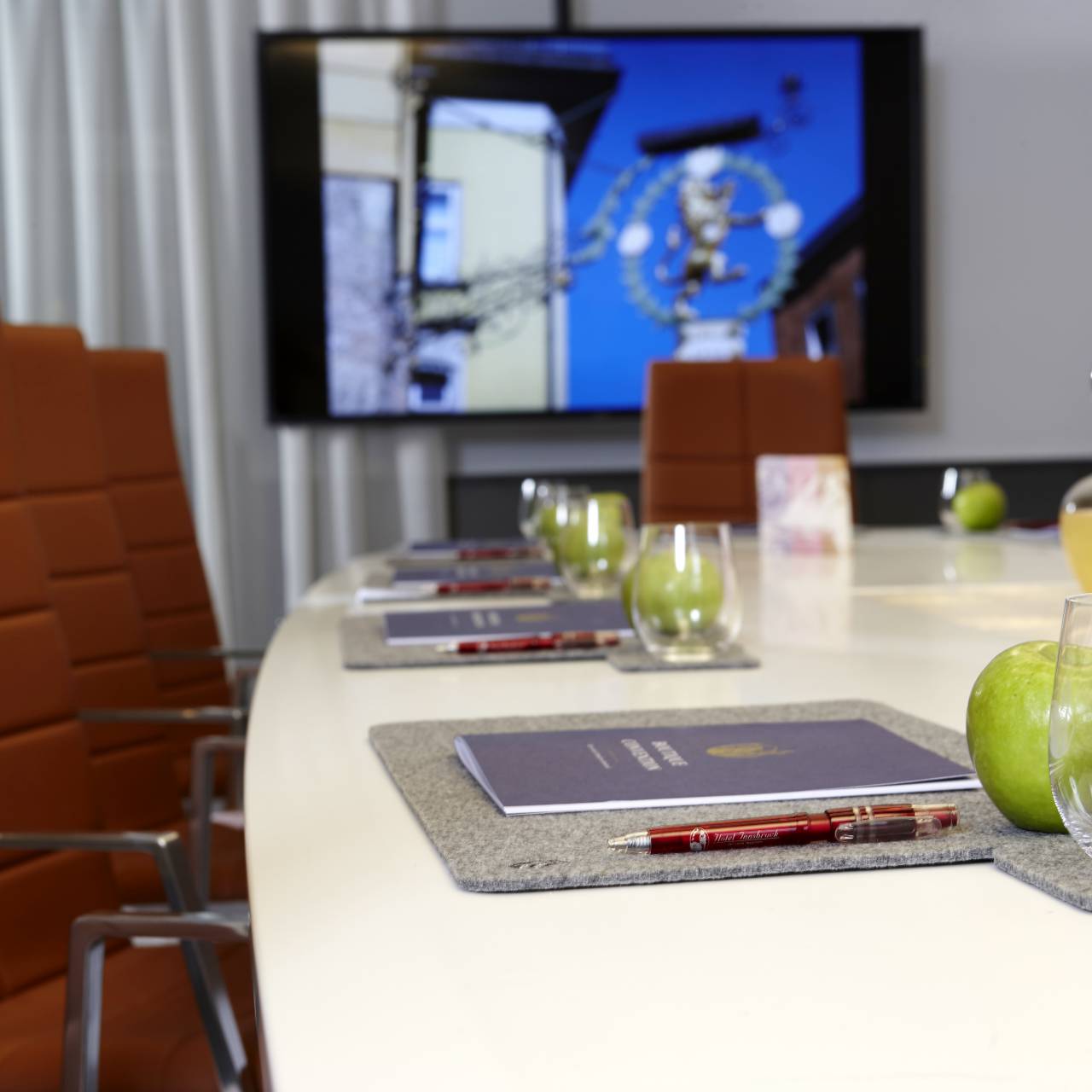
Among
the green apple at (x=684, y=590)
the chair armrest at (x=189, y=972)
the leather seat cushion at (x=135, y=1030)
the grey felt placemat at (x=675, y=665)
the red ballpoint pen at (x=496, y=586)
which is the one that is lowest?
the leather seat cushion at (x=135, y=1030)

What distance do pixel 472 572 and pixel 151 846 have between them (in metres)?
0.99

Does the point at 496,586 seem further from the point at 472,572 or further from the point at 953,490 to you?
the point at 953,490

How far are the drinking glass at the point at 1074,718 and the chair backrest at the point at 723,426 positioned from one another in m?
2.66

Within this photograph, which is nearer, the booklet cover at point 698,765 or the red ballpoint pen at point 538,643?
the booklet cover at point 698,765

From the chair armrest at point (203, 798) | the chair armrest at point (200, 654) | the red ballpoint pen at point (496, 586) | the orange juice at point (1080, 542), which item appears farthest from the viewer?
the chair armrest at point (200, 654)

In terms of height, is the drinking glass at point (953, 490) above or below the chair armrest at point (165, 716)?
above

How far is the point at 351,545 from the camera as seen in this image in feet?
14.0

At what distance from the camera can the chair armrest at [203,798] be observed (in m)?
1.75

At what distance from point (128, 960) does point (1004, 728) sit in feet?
3.36

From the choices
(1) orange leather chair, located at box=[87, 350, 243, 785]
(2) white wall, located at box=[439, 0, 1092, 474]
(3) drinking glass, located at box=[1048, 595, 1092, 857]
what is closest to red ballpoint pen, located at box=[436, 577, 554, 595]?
(1) orange leather chair, located at box=[87, 350, 243, 785]

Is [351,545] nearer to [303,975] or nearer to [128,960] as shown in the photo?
[128,960]

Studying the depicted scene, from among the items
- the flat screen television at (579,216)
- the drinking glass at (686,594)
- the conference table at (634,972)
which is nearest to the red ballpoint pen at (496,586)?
the drinking glass at (686,594)

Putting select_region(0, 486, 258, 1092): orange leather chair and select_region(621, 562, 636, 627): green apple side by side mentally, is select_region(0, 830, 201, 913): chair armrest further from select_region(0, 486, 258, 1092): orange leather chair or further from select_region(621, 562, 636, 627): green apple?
select_region(621, 562, 636, 627): green apple

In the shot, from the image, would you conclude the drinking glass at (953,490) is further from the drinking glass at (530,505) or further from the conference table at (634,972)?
the conference table at (634,972)
